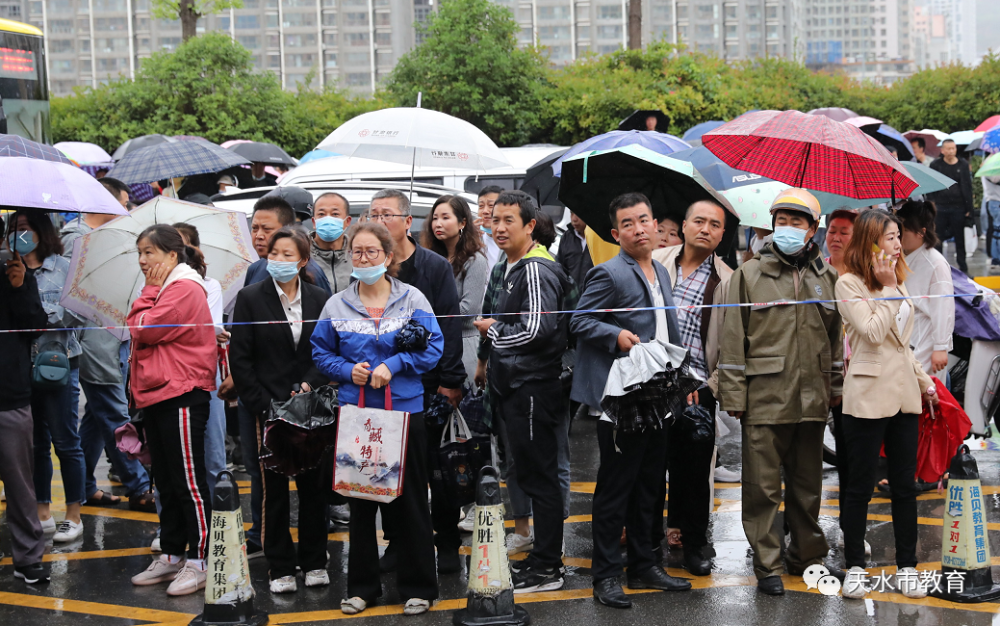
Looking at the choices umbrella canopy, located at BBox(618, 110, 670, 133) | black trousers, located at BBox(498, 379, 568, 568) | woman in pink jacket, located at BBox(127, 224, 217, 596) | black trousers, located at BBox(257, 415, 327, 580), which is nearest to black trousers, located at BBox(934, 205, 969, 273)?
umbrella canopy, located at BBox(618, 110, 670, 133)

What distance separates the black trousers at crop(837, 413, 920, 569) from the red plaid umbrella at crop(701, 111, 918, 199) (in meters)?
1.52

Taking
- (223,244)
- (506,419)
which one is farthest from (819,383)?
(223,244)

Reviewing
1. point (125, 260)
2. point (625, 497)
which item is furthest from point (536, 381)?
point (125, 260)

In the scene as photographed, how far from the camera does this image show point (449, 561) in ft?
18.7

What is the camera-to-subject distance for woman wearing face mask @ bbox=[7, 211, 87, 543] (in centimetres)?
608

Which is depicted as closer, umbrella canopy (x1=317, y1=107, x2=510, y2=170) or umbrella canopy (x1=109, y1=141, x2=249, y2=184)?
umbrella canopy (x1=317, y1=107, x2=510, y2=170)

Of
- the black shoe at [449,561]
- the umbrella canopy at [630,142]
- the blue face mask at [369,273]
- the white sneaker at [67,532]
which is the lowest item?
the black shoe at [449,561]

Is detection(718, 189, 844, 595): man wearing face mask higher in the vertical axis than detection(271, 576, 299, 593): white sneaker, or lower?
higher

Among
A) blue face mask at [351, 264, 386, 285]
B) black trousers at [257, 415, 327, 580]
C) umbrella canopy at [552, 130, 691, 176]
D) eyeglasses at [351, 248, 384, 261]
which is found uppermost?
umbrella canopy at [552, 130, 691, 176]

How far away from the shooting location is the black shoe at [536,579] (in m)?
5.27

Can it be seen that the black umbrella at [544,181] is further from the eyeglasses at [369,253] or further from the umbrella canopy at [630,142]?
the eyeglasses at [369,253]

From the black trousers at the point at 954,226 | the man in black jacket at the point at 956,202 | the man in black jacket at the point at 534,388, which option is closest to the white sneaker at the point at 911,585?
the man in black jacket at the point at 534,388

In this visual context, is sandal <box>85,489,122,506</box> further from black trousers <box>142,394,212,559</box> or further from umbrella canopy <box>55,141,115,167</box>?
umbrella canopy <box>55,141,115,167</box>

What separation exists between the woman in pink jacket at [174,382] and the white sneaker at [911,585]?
3.84 m
